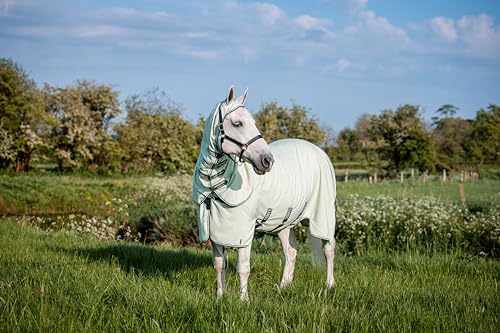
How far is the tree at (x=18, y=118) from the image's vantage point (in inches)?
1270

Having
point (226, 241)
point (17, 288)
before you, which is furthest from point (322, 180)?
point (17, 288)

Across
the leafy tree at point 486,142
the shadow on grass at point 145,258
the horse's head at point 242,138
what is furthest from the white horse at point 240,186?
the leafy tree at point 486,142

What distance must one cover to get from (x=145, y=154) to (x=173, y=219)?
24758 millimetres

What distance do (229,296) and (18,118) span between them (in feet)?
102

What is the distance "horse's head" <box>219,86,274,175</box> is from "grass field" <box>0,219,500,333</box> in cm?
118

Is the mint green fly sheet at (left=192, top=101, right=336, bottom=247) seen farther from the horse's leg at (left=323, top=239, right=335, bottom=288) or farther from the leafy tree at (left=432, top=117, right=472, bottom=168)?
the leafy tree at (left=432, top=117, right=472, bottom=168)

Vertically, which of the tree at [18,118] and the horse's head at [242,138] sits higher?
the tree at [18,118]

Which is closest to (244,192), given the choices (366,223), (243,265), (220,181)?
(220,181)

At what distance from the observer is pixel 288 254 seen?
675 centimetres

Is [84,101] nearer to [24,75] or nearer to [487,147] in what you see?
[24,75]

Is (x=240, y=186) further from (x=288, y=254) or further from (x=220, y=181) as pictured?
(x=288, y=254)

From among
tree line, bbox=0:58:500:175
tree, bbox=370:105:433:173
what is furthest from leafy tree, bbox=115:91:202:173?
tree, bbox=370:105:433:173

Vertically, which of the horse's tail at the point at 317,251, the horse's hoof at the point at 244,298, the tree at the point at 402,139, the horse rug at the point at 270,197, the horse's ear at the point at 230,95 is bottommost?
the horse's hoof at the point at 244,298

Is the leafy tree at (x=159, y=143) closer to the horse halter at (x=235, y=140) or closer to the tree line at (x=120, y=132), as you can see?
the tree line at (x=120, y=132)
